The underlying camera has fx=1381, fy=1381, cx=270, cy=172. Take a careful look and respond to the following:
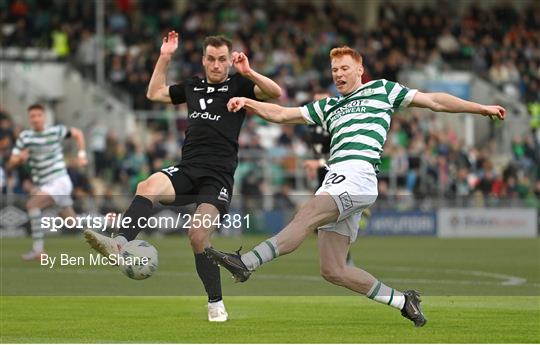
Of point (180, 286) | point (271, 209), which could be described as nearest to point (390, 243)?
point (271, 209)

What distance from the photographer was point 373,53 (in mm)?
43781

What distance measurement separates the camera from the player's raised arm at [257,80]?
12.5m

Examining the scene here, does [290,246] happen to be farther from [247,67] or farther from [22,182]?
[22,182]

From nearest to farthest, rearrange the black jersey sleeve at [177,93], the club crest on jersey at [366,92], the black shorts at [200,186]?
the club crest on jersey at [366,92]
the black shorts at [200,186]
the black jersey sleeve at [177,93]

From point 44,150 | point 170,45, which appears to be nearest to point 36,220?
point 44,150

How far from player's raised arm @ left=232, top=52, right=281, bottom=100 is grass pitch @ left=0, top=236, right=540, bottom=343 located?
2.21m

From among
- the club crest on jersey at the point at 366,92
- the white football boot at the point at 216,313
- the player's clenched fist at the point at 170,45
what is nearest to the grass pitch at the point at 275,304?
the white football boot at the point at 216,313

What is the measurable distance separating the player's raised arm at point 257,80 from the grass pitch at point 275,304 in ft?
7.26

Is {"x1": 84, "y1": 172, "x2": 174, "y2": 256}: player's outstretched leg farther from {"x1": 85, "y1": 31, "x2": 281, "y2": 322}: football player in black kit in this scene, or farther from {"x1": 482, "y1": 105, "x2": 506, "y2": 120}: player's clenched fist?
{"x1": 482, "y1": 105, "x2": 506, "y2": 120}: player's clenched fist

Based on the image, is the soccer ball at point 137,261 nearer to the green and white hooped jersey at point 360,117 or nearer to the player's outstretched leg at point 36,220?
the green and white hooped jersey at point 360,117

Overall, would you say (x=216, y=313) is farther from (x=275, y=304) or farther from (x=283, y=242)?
(x=275, y=304)

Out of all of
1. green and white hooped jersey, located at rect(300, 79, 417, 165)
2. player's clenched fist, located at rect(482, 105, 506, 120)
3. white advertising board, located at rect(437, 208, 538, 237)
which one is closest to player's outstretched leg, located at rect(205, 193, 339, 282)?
green and white hooped jersey, located at rect(300, 79, 417, 165)

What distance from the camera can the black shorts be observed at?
1316 centimetres

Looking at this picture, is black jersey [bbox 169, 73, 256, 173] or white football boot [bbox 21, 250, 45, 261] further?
white football boot [bbox 21, 250, 45, 261]
